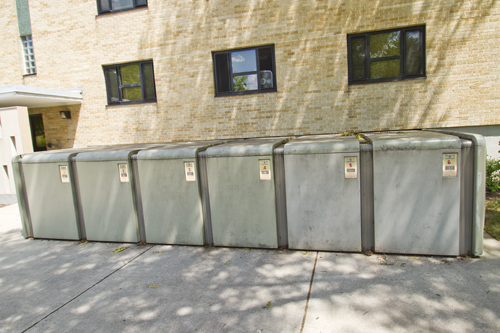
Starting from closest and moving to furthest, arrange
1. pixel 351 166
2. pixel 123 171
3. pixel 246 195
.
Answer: pixel 351 166, pixel 246 195, pixel 123 171

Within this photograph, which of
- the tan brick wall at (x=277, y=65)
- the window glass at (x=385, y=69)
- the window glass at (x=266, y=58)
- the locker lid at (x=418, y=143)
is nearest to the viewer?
the locker lid at (x=418, y=143)

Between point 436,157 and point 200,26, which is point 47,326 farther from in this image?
point 200,26

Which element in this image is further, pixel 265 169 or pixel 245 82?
pixel 245 82

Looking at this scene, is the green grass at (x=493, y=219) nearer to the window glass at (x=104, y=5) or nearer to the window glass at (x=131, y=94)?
the window glass at (x=131, y=94)

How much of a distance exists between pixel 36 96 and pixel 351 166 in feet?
28.0

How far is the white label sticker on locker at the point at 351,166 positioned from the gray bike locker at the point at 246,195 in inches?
33.0

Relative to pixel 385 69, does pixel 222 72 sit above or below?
above

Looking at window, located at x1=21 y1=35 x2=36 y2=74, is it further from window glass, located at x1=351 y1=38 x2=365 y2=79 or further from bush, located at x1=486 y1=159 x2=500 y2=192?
bush, located at x1=486 y1=159 x2=500 y2=192

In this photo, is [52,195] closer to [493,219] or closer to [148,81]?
[148,81]

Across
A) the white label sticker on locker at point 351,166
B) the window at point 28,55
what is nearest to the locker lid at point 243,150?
the white label sticker on locker at point 351,166

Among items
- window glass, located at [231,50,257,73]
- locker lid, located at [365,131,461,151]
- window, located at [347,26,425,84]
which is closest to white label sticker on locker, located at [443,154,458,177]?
locker lid, located at [365,131,461,151]

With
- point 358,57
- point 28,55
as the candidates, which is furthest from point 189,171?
point 28,55

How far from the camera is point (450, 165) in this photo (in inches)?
142

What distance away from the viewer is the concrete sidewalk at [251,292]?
2.75m
